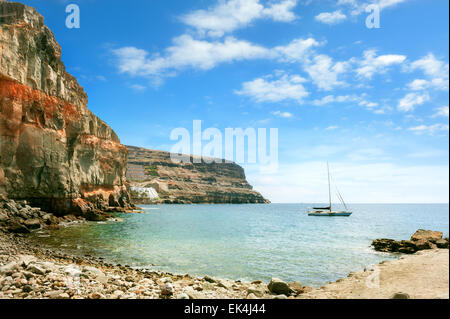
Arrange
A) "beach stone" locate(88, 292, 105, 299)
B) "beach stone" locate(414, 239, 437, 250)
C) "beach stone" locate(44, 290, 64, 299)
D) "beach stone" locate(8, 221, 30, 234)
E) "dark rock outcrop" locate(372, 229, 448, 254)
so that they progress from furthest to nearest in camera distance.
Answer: "beach stone" locate(8, 221, 30, 234) → "dark rock outcrop" locate(372, 229, 448, 254) → "beach stone" locate(414, 239, 437, 250) → "beach stone" locate(88, 292, 105, 299) → "beach stone" locate(44, 290, 64, 299)

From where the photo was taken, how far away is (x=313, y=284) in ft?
40.7

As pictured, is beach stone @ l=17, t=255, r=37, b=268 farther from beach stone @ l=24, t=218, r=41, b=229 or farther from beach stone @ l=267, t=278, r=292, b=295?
beach stone @ l=24, t=218, r=41, b=229

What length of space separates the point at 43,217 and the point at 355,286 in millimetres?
29459

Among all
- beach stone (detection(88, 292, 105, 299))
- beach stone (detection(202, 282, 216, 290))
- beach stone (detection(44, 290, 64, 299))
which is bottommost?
beach stone (detection(202, 282, 216, 290))

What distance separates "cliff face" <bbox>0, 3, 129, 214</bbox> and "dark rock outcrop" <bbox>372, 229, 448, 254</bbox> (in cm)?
3463

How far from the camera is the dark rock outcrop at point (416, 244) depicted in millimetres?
20891

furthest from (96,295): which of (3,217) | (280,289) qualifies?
(3,217)

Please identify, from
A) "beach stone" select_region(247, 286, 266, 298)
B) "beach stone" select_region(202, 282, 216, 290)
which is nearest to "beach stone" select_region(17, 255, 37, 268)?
"beach stone" select_region(202, 282, 216, 290)

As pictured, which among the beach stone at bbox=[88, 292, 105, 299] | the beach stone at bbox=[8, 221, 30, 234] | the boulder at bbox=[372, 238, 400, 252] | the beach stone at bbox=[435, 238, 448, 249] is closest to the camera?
the beach stone at bbox=[88, 292, 105, 299]

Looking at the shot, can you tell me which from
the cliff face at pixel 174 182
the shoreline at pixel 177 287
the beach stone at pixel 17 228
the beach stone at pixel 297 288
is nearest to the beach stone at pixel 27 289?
the shoreline at pixel 177 287

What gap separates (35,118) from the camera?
2955 cm

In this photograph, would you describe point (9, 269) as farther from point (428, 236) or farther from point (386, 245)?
point (428, 236)

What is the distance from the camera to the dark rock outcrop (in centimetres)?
2089

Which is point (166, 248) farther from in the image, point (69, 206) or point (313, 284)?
point (69, 206)
